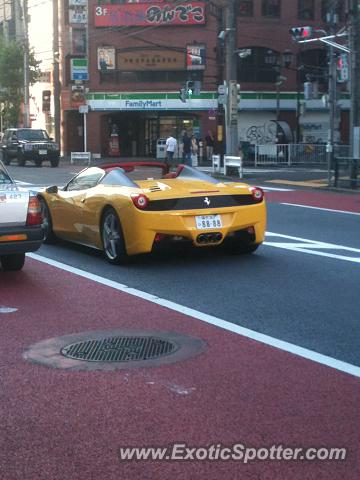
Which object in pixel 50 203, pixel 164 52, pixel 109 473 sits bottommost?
pixel 109 473

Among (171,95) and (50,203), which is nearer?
(50,203)

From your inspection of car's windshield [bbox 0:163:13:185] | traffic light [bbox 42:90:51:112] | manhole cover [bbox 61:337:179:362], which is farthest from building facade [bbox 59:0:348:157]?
manhole cover [bbox 61:337:179:362]

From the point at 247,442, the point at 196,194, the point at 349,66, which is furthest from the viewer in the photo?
the point at 349,66

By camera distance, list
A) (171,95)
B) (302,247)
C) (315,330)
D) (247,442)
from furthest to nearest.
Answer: (171,95) < (302,247) < (315,330) < (247,442)

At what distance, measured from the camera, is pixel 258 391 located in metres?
5.34

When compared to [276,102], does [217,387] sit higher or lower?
lower

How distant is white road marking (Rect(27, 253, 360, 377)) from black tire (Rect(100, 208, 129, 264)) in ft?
1.63

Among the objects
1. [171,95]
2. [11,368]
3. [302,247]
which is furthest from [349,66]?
[171,95]

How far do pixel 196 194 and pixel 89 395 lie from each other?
5.14 m

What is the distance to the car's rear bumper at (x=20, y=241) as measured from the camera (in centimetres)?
905

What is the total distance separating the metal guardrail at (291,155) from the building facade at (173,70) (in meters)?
10.6

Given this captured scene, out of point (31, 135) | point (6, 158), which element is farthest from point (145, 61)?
point (6, 158)

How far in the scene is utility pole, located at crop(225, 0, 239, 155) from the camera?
2858 centimetres

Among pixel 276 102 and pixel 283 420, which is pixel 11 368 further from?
pixel 276 102
